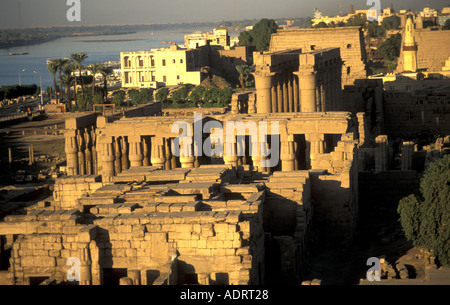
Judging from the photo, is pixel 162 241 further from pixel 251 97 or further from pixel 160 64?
pixel 160 64

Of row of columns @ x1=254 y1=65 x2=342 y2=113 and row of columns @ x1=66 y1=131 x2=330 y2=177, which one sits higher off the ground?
row of columns @ x1=254 y1=65 x2=342 y2=113

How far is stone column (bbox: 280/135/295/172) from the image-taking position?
3600 cm

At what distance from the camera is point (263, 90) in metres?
46.6

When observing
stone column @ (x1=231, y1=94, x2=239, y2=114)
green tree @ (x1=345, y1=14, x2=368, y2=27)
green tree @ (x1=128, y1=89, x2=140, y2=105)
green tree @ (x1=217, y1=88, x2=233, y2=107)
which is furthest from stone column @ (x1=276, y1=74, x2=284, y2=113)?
green tree @ (x1=345, y1=14, x2=368, y2=27)

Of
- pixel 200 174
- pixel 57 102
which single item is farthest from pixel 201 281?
pixel 57 102

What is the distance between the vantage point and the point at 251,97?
5384cm

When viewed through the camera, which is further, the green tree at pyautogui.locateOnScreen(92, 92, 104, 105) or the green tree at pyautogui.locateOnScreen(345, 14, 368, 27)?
the green tree at pyautogui.locateOnScreen(345, 14, 368, 27)

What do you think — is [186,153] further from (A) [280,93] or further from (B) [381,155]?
(A) [280,93]

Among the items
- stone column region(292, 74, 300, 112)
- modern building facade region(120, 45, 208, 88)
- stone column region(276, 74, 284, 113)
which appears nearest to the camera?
stone column region(276, 74, 284, 113)

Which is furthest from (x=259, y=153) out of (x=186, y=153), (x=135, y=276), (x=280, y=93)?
(x=135, y=276)

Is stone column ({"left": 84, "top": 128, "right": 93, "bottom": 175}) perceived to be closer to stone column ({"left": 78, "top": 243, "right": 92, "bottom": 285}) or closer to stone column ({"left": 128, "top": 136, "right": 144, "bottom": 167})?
stone column ({"left": 128, "top": 136, "right": 144, "bottom": 167})

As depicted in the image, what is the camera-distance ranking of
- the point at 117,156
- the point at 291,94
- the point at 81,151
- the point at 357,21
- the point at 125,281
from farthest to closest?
1. the point at 357,21
2. the point at 291,94
3. the point at 81,151
4. the point at 117,156
5. the point at 125,281

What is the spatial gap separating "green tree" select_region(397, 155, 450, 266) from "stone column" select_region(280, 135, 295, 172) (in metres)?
10.1

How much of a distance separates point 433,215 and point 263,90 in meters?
23.0
